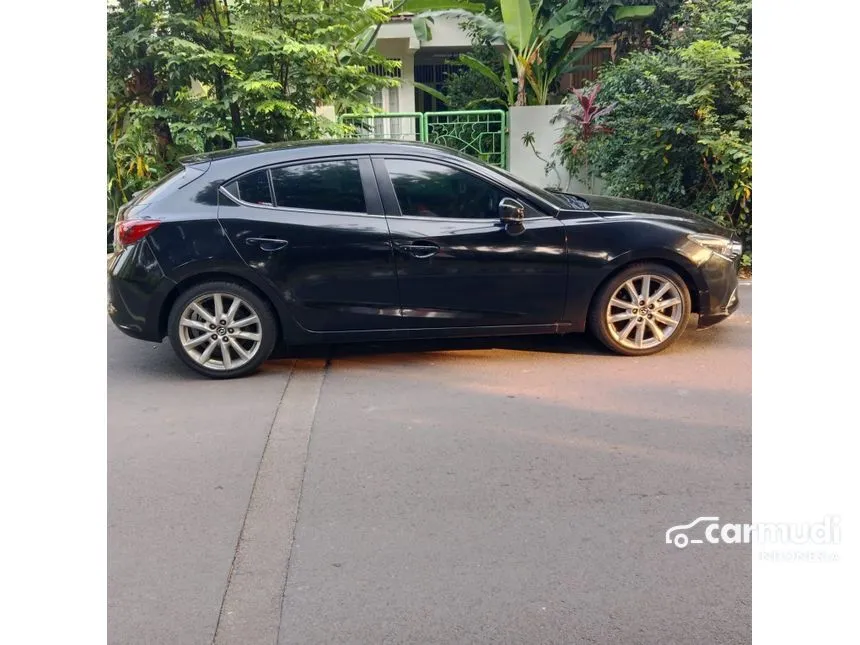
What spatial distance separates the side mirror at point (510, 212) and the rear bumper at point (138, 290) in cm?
237

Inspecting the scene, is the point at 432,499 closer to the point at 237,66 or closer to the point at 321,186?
the point at 321,186

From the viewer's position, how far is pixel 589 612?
353 centimetres

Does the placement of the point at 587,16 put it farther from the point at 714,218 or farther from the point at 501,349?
the point at 501,349

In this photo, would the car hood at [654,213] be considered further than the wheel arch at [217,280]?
Yes

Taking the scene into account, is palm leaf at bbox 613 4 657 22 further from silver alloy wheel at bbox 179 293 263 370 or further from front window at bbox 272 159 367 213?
silver alloy wheel at bbox 179 293 263 370

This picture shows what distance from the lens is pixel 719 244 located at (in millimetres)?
6938

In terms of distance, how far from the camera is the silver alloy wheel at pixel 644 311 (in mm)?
6859

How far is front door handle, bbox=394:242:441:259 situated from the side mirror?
53 centimetres

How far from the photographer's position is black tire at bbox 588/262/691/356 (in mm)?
6816

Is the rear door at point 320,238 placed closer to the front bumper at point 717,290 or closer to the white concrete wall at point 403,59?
the front bumper at point 717,290

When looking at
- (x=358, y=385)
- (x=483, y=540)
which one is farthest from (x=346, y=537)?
(x=358, y=385)

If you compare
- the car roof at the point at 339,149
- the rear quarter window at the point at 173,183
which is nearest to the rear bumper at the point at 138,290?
the rear quarter window at the point at 173,183

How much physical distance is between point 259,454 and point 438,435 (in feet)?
3.37

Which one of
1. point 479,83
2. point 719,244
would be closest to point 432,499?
point 719,244
